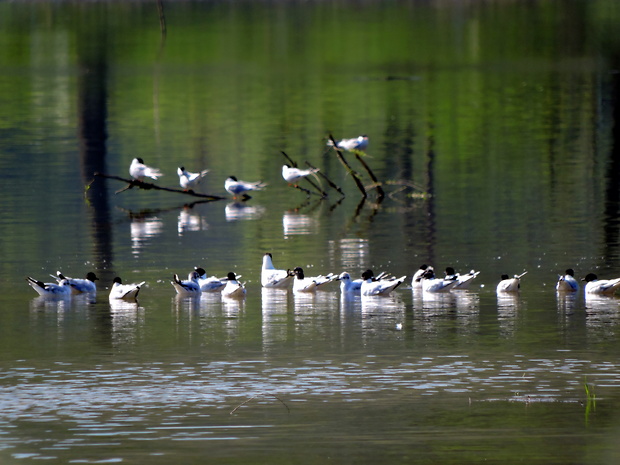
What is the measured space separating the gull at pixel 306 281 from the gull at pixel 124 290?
2287mm

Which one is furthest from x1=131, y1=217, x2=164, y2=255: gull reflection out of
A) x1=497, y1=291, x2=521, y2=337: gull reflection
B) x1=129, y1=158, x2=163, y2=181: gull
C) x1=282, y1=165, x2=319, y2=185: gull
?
x1=497, y1=291, x2=521, y2=337: gull reflection

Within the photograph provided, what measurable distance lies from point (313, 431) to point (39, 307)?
8.77 metres

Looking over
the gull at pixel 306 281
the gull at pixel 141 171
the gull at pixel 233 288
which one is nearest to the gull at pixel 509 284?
the gull at pixel 306 281

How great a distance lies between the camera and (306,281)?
23406mm

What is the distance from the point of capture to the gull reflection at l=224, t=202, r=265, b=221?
33.0 m

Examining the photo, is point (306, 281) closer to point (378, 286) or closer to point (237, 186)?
point (378, 286)

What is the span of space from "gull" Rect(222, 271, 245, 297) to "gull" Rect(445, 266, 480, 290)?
3.04 meters

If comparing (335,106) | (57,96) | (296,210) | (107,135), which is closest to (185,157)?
(107,135)

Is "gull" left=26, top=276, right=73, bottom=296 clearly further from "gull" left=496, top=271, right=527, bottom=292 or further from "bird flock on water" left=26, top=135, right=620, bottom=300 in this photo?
"gull" left=496, top=271, right=527, bottom=292

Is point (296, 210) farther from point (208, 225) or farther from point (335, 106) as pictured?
point (335, 106)

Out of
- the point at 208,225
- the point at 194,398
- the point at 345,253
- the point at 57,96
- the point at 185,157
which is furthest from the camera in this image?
the point at 57,96

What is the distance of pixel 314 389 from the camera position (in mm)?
16453

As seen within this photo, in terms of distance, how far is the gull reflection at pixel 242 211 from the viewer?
32978 millimetres

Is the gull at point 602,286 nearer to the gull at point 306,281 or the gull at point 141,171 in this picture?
the gull at point 306,281
